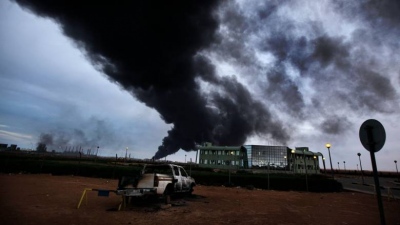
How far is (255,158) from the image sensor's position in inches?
3907

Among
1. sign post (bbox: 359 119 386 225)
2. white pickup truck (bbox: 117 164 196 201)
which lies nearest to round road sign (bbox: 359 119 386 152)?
sign post (bbox: 359 119 386 225)

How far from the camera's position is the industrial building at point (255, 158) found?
8927 cm

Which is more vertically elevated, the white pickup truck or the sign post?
the sign post

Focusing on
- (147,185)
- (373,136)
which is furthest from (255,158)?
(373,136)

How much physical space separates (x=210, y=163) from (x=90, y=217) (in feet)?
276

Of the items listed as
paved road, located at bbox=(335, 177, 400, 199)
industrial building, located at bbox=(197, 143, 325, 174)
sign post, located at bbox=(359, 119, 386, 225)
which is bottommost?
paved road, located at bbox=(335, 177, 400, 199)

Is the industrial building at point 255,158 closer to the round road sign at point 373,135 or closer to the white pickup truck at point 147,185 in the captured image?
the white pickup truck at point 147,185

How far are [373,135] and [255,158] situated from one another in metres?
97.4

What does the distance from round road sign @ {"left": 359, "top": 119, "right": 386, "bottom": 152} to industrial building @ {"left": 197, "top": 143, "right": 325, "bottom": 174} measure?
83.1 m

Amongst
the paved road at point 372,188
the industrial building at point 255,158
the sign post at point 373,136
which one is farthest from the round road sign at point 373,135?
the industrial building at point 255,158

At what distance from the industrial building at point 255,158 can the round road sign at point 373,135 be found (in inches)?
3272

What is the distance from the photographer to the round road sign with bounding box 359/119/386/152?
548 centimetres

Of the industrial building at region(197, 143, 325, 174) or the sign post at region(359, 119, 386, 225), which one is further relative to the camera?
the industrial building at region(197, 143, 325, 174)

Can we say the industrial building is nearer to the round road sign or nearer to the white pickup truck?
the white pickup truck
